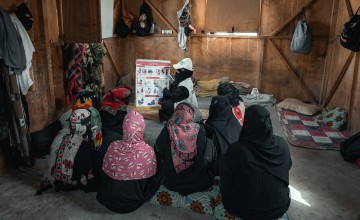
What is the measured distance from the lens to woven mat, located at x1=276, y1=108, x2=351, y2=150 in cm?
514

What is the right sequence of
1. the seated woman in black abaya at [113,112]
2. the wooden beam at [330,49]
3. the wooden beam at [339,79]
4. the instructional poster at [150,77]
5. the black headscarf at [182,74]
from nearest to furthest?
the seated woman in black abaya at [113,112]
the black headscarf at [182,74]
the wooden beam at [339,79]
the instructional poster at [150,77]
the wooden beam at [330,49]

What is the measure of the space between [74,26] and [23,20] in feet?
2.70

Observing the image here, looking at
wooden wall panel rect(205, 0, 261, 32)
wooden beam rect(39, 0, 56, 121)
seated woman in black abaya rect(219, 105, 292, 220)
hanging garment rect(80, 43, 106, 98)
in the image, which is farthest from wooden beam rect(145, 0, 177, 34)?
seated woman in black abaya rect(219, 105, 292, 220)

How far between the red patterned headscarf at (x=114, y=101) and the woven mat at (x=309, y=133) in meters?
2.81

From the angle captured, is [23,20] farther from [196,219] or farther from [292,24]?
[292,24]

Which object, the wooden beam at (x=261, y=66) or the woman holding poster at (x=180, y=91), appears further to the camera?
the wooden beam at (x=261, y=66)

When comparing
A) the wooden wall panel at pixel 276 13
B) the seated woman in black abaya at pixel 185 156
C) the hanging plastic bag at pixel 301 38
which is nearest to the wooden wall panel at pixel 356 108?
the hanging plastic bag at pixel 301 38

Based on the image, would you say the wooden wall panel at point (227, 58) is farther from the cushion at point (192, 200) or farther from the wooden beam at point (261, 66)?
the cushion at point (192, 200)

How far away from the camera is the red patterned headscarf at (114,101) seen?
4.46m

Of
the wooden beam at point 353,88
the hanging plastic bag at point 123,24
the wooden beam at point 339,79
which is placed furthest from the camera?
the hanging plastic bag at point 123,24

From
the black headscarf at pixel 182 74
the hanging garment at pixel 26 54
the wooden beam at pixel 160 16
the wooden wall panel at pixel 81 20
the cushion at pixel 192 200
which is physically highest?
the wooden beam at pixel 160 16

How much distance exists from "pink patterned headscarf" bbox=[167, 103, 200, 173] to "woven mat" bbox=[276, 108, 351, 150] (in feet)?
8.32

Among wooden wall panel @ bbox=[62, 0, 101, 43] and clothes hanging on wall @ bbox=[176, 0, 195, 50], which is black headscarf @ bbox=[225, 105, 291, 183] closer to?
wooden wall panel @ bbox=[62, 0, 101, 43]

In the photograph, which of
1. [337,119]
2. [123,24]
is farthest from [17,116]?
[337,119]
